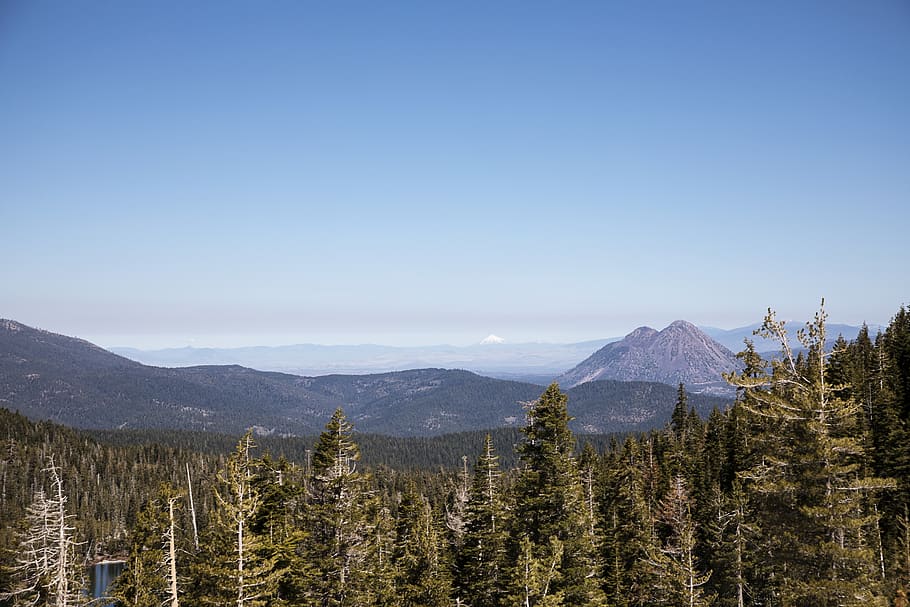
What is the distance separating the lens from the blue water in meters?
106

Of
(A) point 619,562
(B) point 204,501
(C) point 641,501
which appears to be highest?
(C) point 641,501

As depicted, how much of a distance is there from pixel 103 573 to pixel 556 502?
12421cm

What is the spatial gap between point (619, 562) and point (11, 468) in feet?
555

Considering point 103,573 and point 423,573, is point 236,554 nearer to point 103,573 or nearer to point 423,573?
point 423,573

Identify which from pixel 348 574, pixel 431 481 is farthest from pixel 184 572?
pixel 431 481

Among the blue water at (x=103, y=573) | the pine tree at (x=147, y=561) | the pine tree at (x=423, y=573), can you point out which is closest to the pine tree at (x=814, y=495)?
the pine tree at (x=423, y=573)

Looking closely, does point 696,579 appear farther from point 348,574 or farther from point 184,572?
point 184,572

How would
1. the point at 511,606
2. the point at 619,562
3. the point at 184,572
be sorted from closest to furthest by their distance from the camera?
1. the point at 511,606
2. the point at 184,572
3. the point at 619,562

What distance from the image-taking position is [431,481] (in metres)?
150

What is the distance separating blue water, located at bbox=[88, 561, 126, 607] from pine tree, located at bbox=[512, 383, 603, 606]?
335 feet

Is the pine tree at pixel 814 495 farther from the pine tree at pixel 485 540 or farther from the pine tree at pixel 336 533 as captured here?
the pine tree at pixel 336 533

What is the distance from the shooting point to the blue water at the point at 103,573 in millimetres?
105850

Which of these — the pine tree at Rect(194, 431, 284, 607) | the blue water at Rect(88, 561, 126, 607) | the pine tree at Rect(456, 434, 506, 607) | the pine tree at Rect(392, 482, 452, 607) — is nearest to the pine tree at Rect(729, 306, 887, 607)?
the pine tree at Rect(456, 434, 506, 607)

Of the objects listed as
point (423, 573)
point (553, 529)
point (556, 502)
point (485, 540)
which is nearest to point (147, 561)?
point (423, 573)
